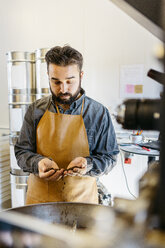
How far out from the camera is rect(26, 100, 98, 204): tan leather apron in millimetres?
1401

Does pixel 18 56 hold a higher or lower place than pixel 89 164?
higher

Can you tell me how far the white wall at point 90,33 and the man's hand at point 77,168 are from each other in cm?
145

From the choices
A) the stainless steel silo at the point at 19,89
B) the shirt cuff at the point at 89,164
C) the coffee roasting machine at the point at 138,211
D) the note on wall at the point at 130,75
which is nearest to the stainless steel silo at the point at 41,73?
the stainless steel silo at the point at 19,89

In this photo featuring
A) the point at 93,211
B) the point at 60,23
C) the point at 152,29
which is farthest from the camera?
the point at 60,23

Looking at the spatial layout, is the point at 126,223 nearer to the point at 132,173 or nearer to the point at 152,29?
the point at 152,29

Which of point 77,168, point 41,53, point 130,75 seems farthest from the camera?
point 130,75

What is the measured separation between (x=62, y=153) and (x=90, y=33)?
1.95m

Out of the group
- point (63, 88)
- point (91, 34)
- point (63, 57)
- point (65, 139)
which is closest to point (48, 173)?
point (65, 139)

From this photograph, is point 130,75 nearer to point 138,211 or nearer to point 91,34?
point 91,34

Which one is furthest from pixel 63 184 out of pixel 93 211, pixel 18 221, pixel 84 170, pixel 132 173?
pixel 132 173

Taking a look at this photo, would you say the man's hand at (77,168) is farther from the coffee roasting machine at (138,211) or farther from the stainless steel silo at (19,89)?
the stainless steel silo at (19,89)

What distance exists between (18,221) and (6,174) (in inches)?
116

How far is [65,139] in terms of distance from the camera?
4.82ft

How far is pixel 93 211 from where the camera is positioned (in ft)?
3.31
